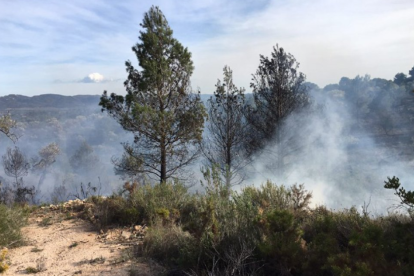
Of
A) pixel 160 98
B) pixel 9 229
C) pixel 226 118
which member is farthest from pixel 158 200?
pixel 226 118

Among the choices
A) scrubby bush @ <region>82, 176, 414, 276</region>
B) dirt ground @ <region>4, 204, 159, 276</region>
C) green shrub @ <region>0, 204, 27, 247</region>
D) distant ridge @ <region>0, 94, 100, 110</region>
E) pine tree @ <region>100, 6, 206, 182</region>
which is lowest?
dirt ground @ <region>4, 204, 159, 276</region>

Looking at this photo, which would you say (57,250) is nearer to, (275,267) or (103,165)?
(275,267)

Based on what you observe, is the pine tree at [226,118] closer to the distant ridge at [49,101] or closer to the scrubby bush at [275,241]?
the scrubby bush at [275,241]

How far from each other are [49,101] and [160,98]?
423 ft

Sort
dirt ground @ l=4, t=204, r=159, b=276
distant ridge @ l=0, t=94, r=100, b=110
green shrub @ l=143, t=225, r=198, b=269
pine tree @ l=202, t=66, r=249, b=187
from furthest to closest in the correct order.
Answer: distant ridge @ l=0, t=94, r=100, b=110, pine tree @ l=202, t=66, r=249, b=187, dirt ground @ l=4, t=204, r=159, b=276, green shrub @ l=143, t=225, r=198, b=269

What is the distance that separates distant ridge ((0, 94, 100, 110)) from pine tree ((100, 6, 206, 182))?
338ft

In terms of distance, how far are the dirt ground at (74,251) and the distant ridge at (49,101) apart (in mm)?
108456

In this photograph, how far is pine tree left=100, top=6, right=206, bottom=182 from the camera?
39.5 ft

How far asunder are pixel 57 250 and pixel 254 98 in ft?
39.9

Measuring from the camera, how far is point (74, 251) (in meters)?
5.75

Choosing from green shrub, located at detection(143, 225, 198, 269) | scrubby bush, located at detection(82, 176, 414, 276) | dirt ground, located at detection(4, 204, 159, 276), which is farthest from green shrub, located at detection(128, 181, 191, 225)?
green shrub, located at detection(143, 225, 198, 269)

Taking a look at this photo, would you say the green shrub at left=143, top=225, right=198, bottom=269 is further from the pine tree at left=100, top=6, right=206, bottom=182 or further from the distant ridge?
the distant ridge

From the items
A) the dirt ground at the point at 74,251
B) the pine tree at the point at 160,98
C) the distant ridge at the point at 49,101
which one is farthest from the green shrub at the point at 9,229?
the distant ridge at the point at 49,101

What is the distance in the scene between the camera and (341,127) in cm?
3406
